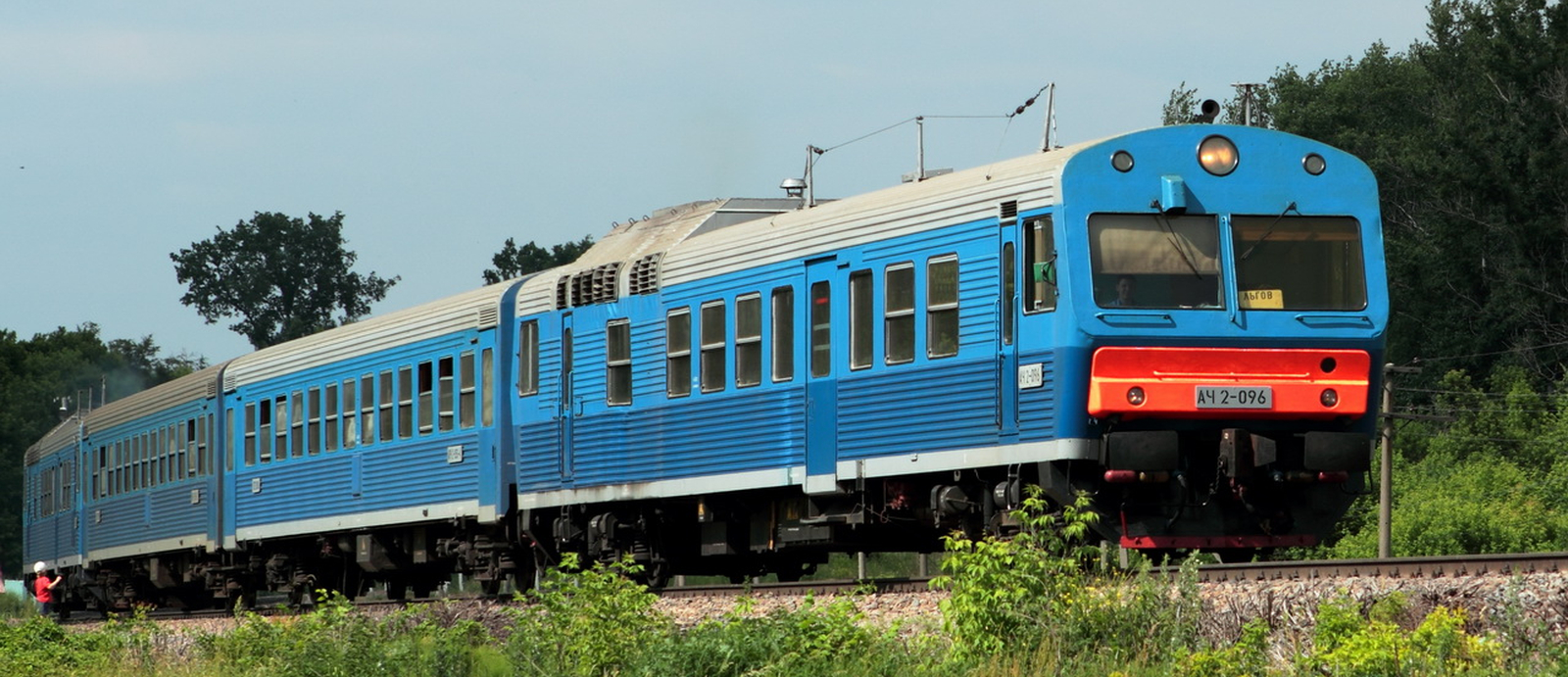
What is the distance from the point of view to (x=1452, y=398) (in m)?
46.6

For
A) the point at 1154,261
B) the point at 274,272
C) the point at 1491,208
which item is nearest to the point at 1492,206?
the point at 1491,208

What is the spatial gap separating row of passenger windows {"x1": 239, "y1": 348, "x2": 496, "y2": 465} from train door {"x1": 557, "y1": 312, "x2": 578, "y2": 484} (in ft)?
4.95

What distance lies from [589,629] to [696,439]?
428 centimetres

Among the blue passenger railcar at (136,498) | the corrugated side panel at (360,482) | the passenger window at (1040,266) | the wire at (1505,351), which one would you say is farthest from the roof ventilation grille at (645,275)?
the wire at (1505,351)

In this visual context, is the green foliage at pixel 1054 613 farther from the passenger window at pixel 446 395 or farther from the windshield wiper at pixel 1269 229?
the passenger window at pixel 446 395

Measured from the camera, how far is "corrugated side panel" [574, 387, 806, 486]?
16.7 metres

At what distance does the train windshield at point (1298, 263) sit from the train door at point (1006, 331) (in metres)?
1.39

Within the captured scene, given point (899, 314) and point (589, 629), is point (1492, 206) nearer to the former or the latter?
point (899, 314)

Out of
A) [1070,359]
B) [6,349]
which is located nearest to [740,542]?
[1070,359]

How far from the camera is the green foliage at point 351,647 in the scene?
47.3 feet

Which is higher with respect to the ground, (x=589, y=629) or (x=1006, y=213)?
(x=1006, y=213)

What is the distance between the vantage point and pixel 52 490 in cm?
3794

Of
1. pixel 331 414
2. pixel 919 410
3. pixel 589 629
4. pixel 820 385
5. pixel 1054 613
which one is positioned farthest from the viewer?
pixel 331 414

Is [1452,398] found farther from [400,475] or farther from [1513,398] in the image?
[400,475]
